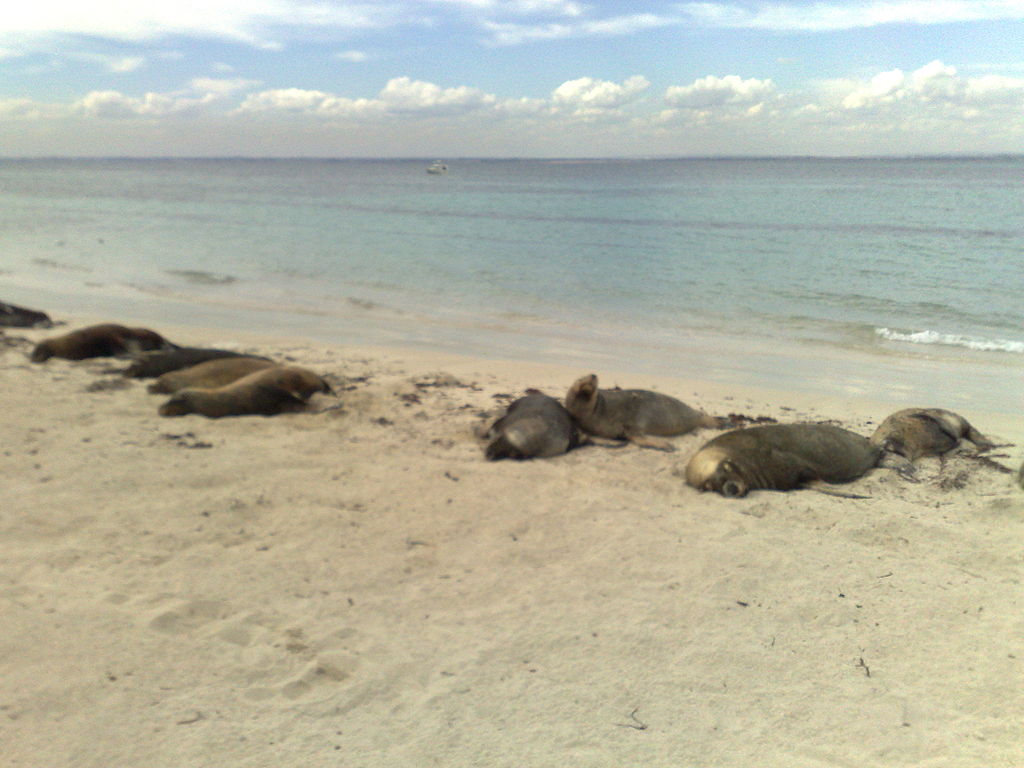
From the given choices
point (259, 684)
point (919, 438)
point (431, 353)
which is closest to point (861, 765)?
point (259, 684)

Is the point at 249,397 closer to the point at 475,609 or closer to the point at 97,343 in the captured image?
the point at 97,343

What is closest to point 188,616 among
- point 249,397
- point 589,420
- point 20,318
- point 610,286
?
point 249,397

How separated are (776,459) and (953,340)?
28.7ft

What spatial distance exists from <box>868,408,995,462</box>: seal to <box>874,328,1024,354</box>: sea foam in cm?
606

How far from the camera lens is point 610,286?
715 inches

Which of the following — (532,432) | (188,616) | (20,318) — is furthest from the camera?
(20,318)

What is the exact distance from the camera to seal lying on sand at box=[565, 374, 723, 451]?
24.1ft

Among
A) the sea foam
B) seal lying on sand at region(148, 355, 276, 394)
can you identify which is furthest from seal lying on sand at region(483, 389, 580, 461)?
the sea foam

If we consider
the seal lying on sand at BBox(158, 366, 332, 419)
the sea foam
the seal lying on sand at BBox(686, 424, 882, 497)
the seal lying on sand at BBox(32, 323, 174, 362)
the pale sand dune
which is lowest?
the pale sand dune

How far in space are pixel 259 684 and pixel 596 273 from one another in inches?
702

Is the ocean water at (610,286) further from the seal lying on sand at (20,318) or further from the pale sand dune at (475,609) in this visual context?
the pale sand dune at (475,609)

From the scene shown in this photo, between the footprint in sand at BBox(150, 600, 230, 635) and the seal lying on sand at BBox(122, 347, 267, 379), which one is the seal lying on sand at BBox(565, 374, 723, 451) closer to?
the footprint in sand at BBox(150, 600, 230, 635)

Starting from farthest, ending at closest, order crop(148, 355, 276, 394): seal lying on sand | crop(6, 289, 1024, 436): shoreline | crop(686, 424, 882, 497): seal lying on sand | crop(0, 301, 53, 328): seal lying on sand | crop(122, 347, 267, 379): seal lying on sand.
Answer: crop(0, 301, 53, 328): seal lying on sand → crop(6, 289, 1024, 436): shoreline → crop(122, 347, 267, 379): seal lying on sand → crop(148, 355, 276, 394): seal lying on sand → crop(686, 424, 882, 497): seal lying on sand

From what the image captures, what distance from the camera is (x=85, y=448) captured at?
6.02 meters
